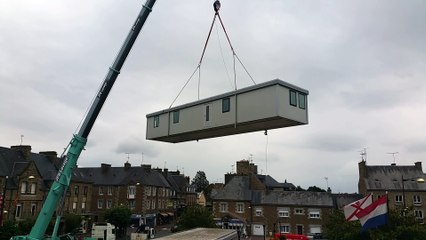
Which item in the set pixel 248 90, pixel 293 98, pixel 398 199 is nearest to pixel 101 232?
→ pixel 248 90

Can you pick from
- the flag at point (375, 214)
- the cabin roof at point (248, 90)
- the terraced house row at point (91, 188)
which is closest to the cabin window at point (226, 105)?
the cabin roof at point (248, 90)

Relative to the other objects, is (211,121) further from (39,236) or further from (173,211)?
(173,211)

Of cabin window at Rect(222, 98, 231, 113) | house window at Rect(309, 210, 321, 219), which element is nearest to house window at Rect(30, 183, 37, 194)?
house window at Rect(309, 210, 321, 219)

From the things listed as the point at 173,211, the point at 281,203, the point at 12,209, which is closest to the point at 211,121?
the point at 12,209

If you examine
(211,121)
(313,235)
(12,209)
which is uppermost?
(211,121)

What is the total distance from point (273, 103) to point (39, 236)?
14.6 m

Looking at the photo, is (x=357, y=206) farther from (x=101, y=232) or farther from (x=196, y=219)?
(x=101, y=232)

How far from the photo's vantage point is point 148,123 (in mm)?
23141

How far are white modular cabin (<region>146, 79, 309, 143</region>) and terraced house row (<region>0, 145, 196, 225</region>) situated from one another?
885 inches

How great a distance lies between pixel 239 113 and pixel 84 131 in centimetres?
992

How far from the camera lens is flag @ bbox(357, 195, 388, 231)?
22562 mm

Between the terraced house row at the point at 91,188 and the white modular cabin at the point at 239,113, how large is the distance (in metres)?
22.5

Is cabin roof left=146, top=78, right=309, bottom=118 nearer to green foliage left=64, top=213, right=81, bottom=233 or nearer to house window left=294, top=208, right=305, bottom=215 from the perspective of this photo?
green foliage left=64, top=213, right=81, bottom=233

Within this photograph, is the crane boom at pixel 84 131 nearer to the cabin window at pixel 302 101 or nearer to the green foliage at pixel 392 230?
the cabin window at pixel 302 101
